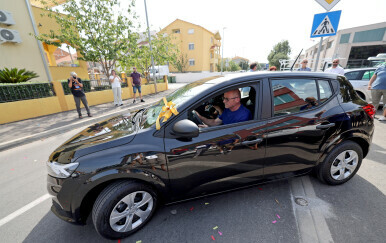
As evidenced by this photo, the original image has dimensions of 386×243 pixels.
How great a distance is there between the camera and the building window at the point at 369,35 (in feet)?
88.4

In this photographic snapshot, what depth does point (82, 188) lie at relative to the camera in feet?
5.10

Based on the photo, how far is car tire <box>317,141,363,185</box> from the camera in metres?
2.23

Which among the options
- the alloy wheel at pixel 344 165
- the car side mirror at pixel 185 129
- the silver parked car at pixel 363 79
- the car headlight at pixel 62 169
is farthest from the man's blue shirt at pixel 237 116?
the silver parked car at pixel 363 79

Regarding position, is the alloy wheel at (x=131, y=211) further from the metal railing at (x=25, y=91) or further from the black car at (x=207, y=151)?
the metal railing at (x=25, y=91)

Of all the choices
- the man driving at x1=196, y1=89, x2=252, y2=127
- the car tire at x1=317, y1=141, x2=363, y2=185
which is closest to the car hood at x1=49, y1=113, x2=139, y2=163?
the man driving at x1=196, y1=89, x2=252, y2=127

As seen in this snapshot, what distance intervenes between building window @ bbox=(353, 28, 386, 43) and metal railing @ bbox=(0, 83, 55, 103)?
4223cm

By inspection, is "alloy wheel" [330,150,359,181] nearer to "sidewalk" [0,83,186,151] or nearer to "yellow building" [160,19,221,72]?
"sidewalk" [0,83,186,151]

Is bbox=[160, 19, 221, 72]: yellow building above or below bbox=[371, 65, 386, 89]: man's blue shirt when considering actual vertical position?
above

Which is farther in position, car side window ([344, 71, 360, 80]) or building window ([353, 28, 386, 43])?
building window ([353, 28, 386, 43])

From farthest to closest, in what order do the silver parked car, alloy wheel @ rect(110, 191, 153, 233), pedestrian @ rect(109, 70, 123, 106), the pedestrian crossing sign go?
pedestrian @ rect(109, 70, 123, 106)
the silver parked car
the pedestrian crossing sign
alloy wheel @ rect(110, 191, 153, 233)

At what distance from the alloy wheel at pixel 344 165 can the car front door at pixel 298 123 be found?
15.3 inches

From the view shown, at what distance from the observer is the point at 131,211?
1756mm

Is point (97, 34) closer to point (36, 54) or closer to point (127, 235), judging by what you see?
point (36, 54)

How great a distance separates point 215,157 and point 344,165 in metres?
1.96
